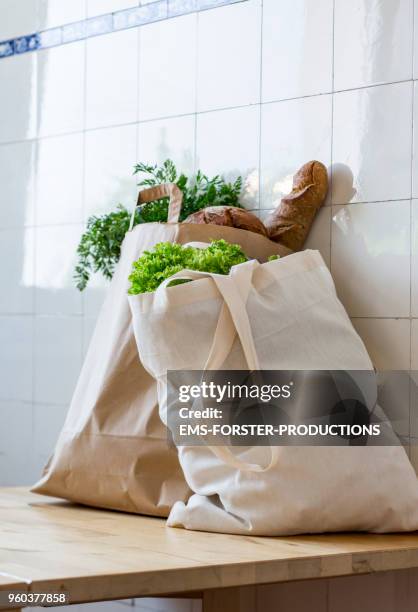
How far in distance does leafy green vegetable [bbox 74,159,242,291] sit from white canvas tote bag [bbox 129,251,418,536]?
0.47 metres

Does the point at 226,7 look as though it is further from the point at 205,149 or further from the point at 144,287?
the point at 144,287

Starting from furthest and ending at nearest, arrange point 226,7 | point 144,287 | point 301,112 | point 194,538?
point 226,7, point 301,112, point 144,287, point 194,538

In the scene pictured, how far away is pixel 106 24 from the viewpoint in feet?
7.72

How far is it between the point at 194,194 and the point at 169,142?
0.19 metres

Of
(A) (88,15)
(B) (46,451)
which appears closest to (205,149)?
(A) (88,15)

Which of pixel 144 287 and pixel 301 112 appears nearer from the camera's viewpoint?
pixel 144 287

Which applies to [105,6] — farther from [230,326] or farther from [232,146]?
[230,326]

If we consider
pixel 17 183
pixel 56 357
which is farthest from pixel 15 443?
pixel 17 183

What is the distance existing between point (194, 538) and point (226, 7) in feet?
3.66

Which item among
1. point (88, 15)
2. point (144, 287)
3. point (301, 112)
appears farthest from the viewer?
point (88, 15)

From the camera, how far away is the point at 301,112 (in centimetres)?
194

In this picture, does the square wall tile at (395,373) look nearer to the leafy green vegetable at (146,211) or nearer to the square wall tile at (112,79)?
the leafy green vegetable at (146,211)

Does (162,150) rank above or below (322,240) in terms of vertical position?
above

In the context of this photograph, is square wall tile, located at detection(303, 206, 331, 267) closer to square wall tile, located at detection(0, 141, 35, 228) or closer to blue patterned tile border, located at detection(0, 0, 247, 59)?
blue patterned tile border, located at detection(0, 0, 247, 59)
